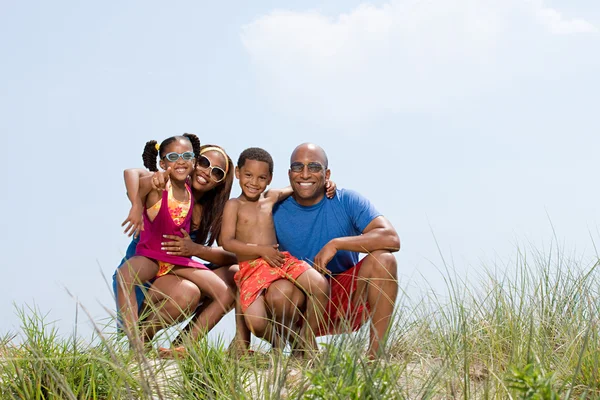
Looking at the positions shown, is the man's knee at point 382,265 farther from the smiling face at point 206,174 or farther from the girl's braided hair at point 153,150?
the girl's braided hair at point 153,150

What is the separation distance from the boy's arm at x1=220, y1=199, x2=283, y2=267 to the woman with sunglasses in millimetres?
468

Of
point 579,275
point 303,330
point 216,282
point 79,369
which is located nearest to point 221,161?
point 216,282

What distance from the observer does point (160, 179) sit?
4883 millimetres

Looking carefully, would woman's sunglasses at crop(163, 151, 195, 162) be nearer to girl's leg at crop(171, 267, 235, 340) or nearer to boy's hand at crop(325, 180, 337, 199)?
girl's leg at crop(171, 267, 235, 340)

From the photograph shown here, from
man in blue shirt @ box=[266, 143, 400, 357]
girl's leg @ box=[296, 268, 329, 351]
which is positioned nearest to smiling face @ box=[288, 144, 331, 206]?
man in blue shirt @ box=[266, 143, 400, 357]

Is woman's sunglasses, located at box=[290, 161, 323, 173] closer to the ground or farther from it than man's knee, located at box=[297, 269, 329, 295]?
farther from it

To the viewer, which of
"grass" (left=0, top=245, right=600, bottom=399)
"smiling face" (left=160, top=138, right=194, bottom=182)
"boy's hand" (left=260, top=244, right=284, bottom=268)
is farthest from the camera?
"smiling face" (left=160, top=138, right=194, bottom=182)

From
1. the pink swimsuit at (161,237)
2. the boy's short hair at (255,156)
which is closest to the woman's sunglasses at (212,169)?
the pink swimsuit at (161,237)

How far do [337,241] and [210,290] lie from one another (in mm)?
1113

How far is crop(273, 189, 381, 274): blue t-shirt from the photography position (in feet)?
16.4

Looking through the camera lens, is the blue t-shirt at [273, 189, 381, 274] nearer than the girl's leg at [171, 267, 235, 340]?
Yes

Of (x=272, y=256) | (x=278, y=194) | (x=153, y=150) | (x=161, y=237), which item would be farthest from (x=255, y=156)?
(x=153, y=150)

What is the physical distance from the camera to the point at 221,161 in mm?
5457

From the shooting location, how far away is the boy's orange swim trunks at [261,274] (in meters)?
4.68
